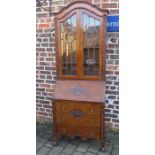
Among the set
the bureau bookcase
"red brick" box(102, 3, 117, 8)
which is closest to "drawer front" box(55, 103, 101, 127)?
the bureau bookcase

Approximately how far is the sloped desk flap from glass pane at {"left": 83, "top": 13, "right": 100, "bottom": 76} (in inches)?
5.8

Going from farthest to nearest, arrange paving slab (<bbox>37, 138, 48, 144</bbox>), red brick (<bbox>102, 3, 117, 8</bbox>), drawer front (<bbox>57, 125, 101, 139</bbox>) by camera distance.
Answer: paving slab (<bbox>37, 138, 48, 144</bbox>), red brick (<bbox>102, 3, 117, 8</bbox>), drawer front (<bbox>57, 125, 101, 139</bbox>)

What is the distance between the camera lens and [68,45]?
2.59 metres

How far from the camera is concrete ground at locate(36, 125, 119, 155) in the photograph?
8.30 feet

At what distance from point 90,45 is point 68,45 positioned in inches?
11.6

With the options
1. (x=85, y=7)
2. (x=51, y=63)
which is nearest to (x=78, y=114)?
(x=51, y=63)

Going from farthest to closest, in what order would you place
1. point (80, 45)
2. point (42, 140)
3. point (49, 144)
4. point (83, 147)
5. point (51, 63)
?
point (51, 63) < point (42, 140) < point (49, 144) < point (83, 147) < point (80, 45)

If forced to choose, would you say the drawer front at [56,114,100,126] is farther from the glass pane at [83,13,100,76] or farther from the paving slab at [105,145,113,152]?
the glass pane at [83,13,100,76]

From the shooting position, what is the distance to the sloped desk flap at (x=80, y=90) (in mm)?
2428

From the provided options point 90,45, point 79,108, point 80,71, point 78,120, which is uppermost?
point 90,45

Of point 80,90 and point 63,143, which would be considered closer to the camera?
point 80,90

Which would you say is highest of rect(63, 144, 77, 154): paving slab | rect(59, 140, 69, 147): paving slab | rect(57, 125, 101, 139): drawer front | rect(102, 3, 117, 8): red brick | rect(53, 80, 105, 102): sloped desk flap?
rect(102, 3, 117, 8): red brick

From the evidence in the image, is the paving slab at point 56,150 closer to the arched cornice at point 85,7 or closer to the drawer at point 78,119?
the drawer at point 78,119

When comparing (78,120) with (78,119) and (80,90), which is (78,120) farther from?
(80,90)
